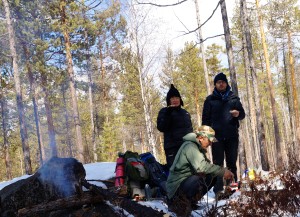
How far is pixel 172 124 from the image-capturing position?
17.6 ft

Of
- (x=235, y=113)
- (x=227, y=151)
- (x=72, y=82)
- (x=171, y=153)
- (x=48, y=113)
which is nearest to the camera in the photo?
(x=235, y=113)

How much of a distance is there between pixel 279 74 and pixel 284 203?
30.7 meters

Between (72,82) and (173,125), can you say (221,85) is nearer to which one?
(173,125)

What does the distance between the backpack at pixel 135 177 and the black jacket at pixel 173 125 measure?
55 cm

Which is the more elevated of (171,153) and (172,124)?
(172,124)

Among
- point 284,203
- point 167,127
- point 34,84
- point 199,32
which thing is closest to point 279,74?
point 199,32

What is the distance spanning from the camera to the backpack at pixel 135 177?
5.12 metres

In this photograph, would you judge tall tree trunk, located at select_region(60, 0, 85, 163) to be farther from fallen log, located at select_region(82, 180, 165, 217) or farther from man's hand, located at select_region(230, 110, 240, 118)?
man's hand, located at select_region(230, 110, 240, 118)

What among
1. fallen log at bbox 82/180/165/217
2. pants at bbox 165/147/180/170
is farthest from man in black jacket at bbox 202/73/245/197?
fallen log at bbox 82/180/165/217

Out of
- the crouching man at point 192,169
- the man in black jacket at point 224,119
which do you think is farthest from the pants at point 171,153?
the crouching man at point 192,169

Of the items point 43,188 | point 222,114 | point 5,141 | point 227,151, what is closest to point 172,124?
point 222,114

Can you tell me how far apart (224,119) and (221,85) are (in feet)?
1.81

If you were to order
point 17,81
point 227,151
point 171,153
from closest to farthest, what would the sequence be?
point 227,151 → point 171,153 → point 17,81

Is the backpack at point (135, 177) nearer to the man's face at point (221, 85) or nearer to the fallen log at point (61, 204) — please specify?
the fallen log at point (61, 204)
